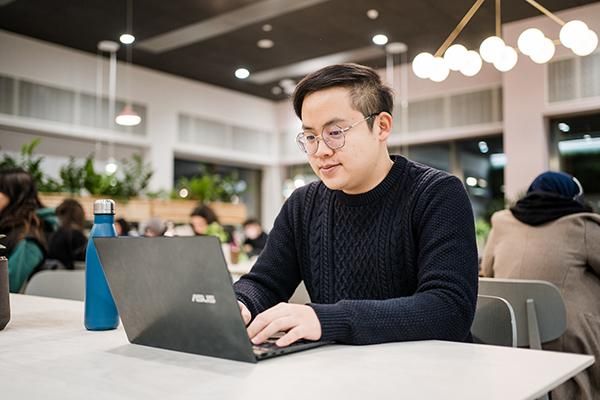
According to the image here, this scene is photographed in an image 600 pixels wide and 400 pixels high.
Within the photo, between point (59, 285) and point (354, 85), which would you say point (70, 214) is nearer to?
point (59, 285)

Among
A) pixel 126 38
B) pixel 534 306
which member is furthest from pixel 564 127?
pixel 534 306

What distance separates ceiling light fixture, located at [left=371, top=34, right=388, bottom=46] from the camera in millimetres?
6012

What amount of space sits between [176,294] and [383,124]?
69cm

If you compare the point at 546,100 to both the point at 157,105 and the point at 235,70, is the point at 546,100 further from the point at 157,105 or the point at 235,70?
the point at 157,105

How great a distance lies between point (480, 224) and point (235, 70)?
3353 millimetres

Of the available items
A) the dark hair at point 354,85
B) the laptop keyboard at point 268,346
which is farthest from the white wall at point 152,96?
the laptop keyboard at point 268,346

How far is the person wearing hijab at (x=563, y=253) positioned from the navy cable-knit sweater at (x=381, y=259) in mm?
802

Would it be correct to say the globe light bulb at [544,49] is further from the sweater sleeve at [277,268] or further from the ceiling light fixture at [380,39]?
the ceiling light fixture at [380,39]

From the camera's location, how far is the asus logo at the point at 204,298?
914mm

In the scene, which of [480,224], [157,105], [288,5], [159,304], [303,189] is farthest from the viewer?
[157,105]

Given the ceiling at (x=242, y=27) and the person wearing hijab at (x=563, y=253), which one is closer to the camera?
the person wearing hijab at (x=563, y=253)

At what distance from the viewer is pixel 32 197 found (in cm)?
296

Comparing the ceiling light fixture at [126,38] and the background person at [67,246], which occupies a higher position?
the ceiling light fixture at [126,38]

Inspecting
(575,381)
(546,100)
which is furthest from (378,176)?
(546,100)
